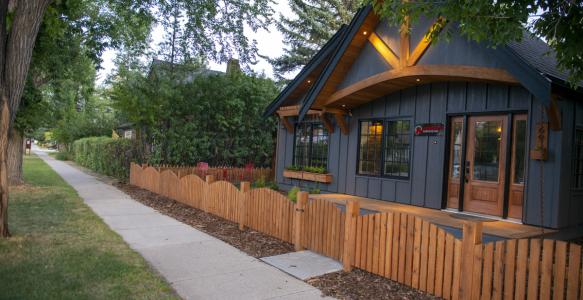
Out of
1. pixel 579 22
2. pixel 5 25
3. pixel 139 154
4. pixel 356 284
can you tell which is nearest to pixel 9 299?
pixel 356 284

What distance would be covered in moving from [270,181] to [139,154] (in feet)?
19.9

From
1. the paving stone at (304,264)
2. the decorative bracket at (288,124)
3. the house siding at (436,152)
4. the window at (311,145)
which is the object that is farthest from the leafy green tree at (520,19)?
the decorative bracket at (288,124)

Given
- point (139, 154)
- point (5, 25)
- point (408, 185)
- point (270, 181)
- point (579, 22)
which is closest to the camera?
point (579, 22)

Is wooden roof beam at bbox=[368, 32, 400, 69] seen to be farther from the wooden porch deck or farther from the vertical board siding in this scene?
the wooden porch deck

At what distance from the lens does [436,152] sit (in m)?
9.48

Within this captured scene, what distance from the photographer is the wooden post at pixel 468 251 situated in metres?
4.51

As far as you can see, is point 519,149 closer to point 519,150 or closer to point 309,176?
point 519,150

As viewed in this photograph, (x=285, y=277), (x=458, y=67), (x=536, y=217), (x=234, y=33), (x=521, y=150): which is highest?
(x=234, y=33)

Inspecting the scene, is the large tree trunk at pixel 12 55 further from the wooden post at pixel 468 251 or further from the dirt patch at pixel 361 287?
the wooden post at pixel 468 251

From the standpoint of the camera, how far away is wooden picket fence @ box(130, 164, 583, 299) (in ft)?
13.0

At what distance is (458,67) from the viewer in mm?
7934

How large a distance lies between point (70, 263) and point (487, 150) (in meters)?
7.87

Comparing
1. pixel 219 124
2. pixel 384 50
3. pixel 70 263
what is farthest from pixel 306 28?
pixel 70 263

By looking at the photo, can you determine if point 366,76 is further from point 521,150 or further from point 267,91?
point 267,91
